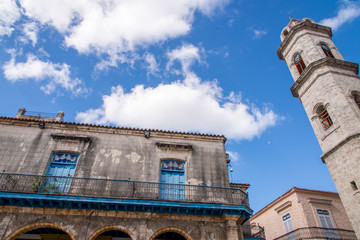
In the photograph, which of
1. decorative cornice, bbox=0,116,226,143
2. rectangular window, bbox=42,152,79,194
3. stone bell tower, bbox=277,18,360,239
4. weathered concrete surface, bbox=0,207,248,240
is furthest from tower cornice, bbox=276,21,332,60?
rectangular window, bbox=42,152,79,194

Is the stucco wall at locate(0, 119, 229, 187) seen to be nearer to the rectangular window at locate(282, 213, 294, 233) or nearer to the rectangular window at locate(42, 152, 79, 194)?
the rectangular window at locate(42, 152, 79, 194)

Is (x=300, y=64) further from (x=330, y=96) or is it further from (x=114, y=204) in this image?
(x=114, y=204)

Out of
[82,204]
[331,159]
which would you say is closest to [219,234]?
[82,204]

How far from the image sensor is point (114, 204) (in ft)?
33.8

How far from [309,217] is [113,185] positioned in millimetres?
12890

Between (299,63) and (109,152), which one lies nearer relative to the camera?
(109,152)

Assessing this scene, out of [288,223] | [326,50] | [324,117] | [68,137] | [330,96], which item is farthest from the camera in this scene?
[326,50]

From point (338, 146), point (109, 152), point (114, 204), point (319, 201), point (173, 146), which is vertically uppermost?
point (338, 146)

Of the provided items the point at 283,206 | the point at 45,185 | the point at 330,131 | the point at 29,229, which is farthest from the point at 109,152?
the point at 283,206

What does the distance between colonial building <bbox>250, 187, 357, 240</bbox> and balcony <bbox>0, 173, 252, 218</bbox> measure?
21.6ft

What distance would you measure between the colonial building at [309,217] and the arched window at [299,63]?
875 centimetres

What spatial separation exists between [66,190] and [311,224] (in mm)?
14747

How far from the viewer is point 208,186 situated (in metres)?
11.5

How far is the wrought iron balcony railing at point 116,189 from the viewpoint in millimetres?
10633
